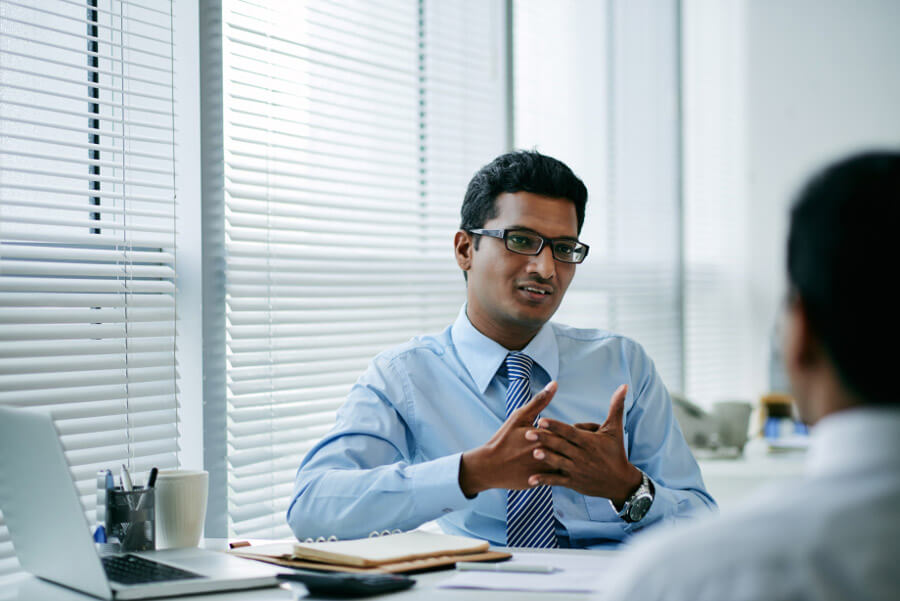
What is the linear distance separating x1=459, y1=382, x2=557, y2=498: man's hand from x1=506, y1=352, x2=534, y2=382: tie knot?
326 millimetres

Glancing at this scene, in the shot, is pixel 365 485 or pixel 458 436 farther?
pixel 458 436

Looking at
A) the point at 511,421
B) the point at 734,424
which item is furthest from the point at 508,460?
the point at 734,424

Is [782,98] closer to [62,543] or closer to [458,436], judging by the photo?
[458,436]

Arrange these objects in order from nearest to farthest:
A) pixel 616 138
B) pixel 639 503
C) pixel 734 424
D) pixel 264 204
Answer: pixel 639 503, pixel 264 204, pixel 734 424, pixel 616 138

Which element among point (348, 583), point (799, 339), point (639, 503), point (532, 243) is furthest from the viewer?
point (532, 243)

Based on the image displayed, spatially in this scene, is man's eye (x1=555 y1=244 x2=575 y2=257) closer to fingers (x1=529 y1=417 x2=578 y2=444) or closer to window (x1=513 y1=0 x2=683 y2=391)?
fingers (x1=529 y1=417 x2=578 y2=444)

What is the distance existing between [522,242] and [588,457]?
2.02 feet

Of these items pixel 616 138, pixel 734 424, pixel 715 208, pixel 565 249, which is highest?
pixel 616 138

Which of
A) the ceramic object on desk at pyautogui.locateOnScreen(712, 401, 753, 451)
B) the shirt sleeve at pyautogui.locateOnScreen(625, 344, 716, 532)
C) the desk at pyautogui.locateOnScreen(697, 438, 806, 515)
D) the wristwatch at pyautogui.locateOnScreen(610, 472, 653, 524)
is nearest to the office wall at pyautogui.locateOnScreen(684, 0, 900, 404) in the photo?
the ceramic object on desk at pyautogui.locateOnScreen(712, 401, 753, 451)

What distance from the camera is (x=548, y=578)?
1.31 m

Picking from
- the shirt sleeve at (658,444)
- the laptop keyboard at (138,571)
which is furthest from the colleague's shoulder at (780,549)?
the shirt sleeve at (658,444)

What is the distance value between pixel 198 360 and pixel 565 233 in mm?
996

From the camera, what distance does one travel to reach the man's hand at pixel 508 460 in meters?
1.62

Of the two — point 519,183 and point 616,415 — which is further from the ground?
point 519,183
